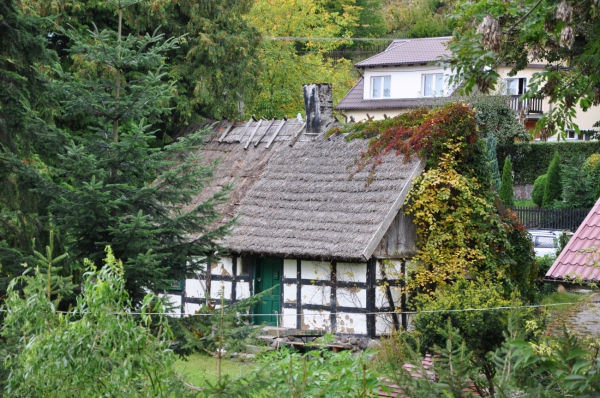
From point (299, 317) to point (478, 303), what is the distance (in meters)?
5.29

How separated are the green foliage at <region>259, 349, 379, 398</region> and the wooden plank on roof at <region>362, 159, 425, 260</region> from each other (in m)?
Result: 9.06

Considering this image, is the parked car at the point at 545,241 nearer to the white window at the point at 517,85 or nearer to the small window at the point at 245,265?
the small window at the point at 245,265

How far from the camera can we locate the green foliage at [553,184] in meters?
31.0

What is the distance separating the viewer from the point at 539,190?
31.8 meters

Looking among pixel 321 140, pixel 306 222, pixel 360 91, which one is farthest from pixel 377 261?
pixel 360 91

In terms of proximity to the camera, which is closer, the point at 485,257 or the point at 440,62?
the point at 440,62

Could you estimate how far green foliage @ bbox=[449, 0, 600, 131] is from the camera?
24.8ft

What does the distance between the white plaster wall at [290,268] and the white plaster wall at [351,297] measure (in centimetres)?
117

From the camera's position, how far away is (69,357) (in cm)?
561

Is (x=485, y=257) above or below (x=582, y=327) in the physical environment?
above

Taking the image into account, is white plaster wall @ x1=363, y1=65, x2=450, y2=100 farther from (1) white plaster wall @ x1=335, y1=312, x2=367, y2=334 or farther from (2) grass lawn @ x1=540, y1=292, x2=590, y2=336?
(1) white plaster wall @ x1=335, y1=312, x2=367, y2=334

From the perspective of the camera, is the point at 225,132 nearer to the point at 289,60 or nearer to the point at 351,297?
the point at 351,297

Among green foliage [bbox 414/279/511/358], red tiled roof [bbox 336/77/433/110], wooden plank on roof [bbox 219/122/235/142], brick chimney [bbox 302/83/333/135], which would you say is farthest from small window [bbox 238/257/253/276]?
red tiled roof [bbox 336/77/433/110]

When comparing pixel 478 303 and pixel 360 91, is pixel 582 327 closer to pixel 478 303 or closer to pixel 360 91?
pixel 478 303
